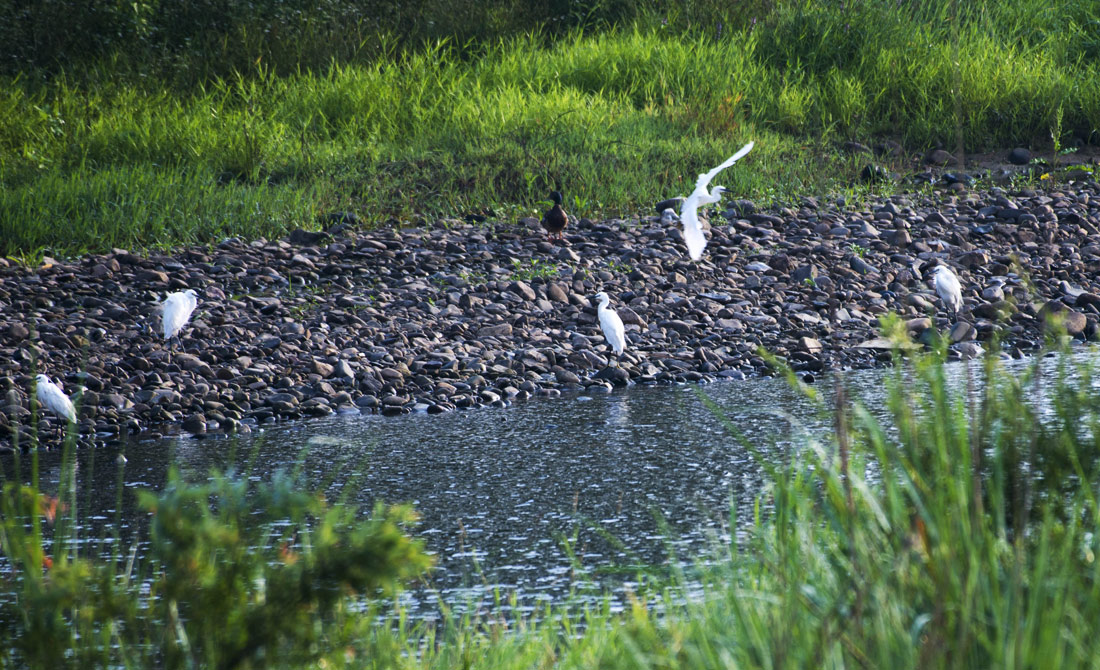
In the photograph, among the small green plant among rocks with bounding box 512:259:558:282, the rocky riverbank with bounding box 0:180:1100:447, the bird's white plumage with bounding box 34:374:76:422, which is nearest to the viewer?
the bird's white plumage with bounding box 34:374:76:422

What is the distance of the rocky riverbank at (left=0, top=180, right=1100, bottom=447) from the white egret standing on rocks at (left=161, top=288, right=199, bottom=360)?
0.13 m

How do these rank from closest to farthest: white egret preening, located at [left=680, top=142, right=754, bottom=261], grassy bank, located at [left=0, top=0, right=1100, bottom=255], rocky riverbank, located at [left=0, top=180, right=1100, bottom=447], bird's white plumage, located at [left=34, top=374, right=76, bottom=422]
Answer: bird's white plumage, located at [left=34, top=374, right=76, bottom=422] → white egret preening, located at [left=680, top=142, right=754, bottom=261] → rocky riverbank, located at [left=0, top=180, right=1100, bottom=447] → grassy bank, located at [left=0, top=0, right=1100, bottom=255]

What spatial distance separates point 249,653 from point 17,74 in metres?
10.8

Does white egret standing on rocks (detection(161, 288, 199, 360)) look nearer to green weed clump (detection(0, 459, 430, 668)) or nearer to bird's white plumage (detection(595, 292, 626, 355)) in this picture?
bird's white plumage (detection(595, 292, 626, 355))

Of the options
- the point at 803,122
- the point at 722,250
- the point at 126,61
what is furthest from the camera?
the point at 126,61

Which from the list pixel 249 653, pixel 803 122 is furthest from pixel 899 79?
pixel 249 653

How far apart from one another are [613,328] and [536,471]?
188cm

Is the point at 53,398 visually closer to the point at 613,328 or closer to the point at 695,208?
the point at 613,328

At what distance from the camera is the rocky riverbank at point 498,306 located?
5.78 m

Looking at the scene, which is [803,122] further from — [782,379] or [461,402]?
[461,402]

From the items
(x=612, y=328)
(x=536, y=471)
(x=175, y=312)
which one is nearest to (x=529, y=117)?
(x=612, y=328)

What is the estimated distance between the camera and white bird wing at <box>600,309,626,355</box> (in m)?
6.25

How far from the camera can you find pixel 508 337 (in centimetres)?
659

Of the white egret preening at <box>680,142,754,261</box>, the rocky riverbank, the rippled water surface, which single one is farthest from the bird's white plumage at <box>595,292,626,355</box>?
the white egret preening at <box>680,142,754,261</box>
